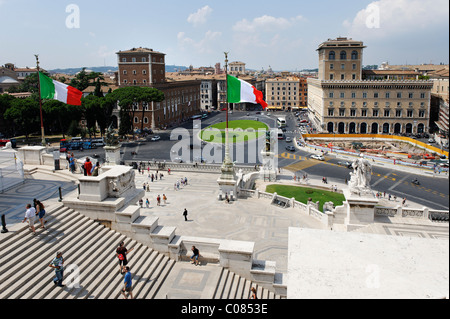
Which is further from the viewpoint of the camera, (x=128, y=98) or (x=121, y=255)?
(x=128, y=98)

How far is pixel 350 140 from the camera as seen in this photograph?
246ft

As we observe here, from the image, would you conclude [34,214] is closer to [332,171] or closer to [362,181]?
[362,181]

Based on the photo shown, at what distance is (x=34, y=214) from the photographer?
43.9 ft

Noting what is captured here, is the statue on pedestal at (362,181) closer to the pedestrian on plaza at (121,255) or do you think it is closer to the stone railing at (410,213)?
the stone railing at (410,213)

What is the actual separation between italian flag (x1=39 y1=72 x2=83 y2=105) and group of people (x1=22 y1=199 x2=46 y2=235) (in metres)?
14.9

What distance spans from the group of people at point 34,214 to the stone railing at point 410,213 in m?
15.5

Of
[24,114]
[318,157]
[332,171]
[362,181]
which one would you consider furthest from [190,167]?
[24,114]

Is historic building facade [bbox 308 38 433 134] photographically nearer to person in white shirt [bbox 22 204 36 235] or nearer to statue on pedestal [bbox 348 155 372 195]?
statue on pedestal [bbox 348 155 372 195]

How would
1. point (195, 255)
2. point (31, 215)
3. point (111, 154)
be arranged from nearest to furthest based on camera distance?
point (31, 215), point (195, 255), point (111, 154)

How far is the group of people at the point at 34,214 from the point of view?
13242mm

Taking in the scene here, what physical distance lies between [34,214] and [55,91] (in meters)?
16.3

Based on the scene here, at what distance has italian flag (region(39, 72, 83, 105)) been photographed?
87.4ft
